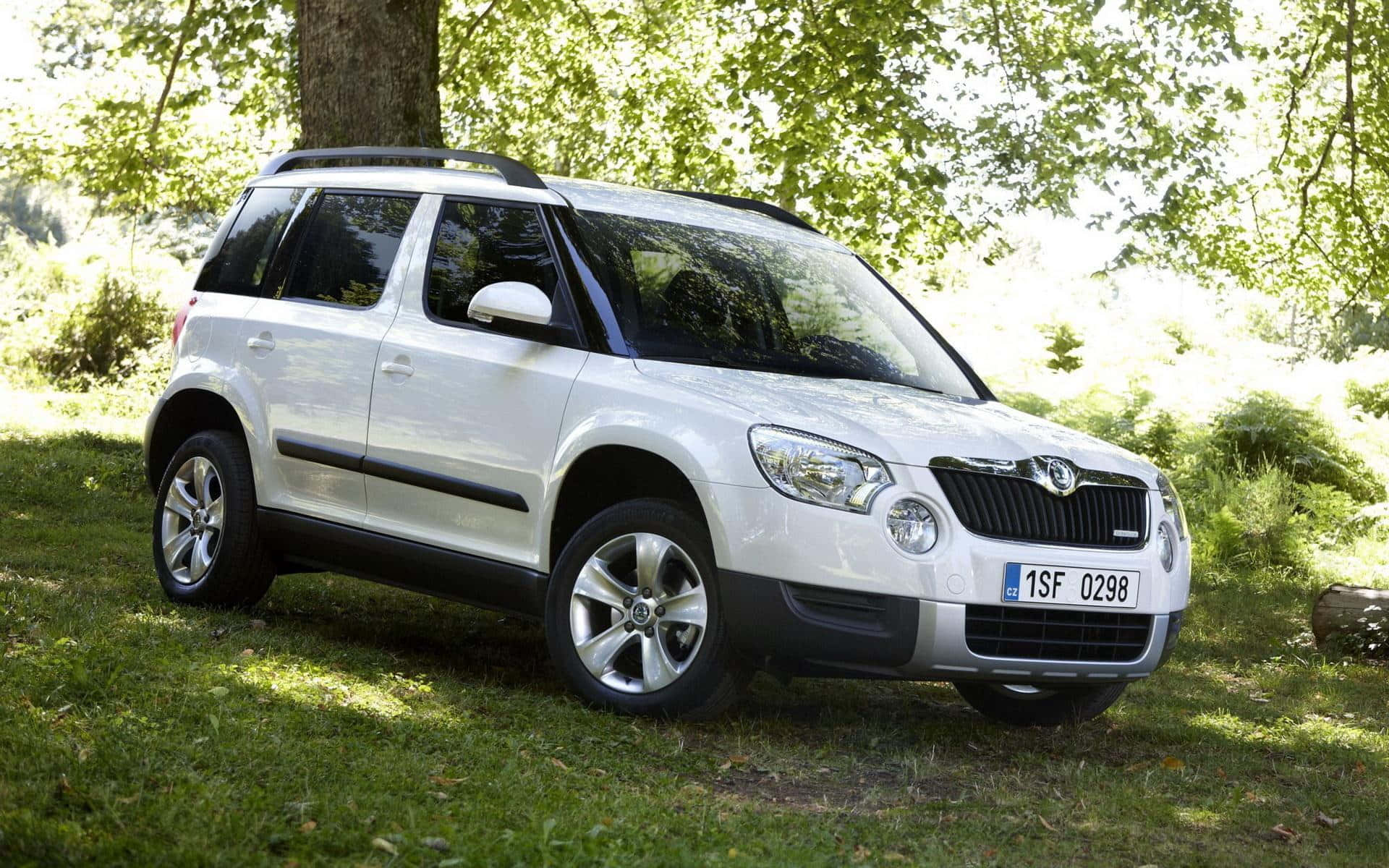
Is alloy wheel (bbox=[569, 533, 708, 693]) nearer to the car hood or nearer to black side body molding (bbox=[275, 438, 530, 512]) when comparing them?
black side body molding (bbox=[275, 438, 530, 512])

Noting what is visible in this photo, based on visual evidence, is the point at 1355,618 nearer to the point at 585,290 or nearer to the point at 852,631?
the point at 852,631

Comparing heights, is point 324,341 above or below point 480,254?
below

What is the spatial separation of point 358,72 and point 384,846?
7.47m

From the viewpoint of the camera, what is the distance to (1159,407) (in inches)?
593


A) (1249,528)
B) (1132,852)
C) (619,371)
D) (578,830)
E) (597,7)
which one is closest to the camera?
(578,830)

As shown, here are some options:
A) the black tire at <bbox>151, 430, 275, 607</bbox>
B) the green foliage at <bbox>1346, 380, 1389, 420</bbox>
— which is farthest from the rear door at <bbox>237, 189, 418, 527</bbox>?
the green foliage at <bbox>1346, 380, 1389, 420</bbox>

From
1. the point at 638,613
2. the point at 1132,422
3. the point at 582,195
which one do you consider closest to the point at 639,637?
the point at 638,613

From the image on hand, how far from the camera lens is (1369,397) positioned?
16.3 metres

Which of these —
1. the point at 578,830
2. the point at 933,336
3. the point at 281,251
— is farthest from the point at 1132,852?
the point at 281,251

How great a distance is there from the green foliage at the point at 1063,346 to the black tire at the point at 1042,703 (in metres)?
16.7

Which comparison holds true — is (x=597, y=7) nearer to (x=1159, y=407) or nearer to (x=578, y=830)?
(x=1159, y=407)

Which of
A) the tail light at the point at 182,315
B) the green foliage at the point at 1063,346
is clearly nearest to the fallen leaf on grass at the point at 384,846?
the tail light at the point at 182,315

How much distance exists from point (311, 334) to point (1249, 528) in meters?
8.63

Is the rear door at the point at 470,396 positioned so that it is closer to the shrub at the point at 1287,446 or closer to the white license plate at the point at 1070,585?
the white license plate at the point at 1070,585
